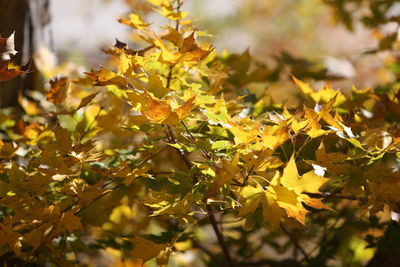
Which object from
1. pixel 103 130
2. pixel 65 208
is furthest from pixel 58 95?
pixel 65 208

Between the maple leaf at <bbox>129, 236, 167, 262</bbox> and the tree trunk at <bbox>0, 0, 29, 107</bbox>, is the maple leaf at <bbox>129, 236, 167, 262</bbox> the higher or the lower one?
the lower one

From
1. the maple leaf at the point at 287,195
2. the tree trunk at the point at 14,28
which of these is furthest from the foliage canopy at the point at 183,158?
the tree trunk at the point at 14,28

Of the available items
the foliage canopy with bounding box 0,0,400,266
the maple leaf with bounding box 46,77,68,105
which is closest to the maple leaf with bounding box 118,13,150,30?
the foliage canopy with bounding box 0,0,400,266

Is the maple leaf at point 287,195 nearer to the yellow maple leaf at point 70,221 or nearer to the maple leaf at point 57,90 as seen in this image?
the yellow maple leaf at point 70,221

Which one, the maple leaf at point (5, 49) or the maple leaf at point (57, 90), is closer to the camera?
the maple leaf at point (5, 49)

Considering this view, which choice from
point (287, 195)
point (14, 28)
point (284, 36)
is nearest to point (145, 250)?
point (287, 195)

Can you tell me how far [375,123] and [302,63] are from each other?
71 cm

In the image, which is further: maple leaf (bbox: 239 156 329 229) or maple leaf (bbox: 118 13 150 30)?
maple leaf (bbox: 118 13 150 30)

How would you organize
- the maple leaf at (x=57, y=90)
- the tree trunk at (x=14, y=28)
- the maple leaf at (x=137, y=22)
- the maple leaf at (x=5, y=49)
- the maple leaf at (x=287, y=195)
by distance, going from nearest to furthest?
the maple leaf at (x=287, y=195)
the maple leaf at (x=5, y=49)
the maple leaf at (x=137, y=22)
the maple leaf at (x=57, y=90)
the tree trunk at (x=14, y=28)

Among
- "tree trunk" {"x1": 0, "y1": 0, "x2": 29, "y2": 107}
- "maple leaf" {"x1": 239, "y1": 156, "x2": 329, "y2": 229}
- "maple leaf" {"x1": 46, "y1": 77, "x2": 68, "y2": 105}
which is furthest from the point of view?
"tree trunk" {"x1": 0, "y1": 0, "x2": 29, "y2": 107}

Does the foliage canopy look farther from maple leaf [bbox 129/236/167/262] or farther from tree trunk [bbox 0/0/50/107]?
tree trunk [bbox 0/0/50/107]

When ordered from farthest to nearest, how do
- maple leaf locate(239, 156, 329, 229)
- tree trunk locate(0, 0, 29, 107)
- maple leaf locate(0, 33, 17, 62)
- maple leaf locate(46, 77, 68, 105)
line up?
1. tree trunk locate(0, 0, 29, 107)
2. maple leaf locate(46, 77, 68, 105)
3. maple leaf locate(0, 33, 17, 62)
4. maple leaf locate(239, 156, 329, 229)

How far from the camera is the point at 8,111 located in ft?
4.89

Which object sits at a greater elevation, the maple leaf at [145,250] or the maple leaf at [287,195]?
the maple leaf at [287,195]
